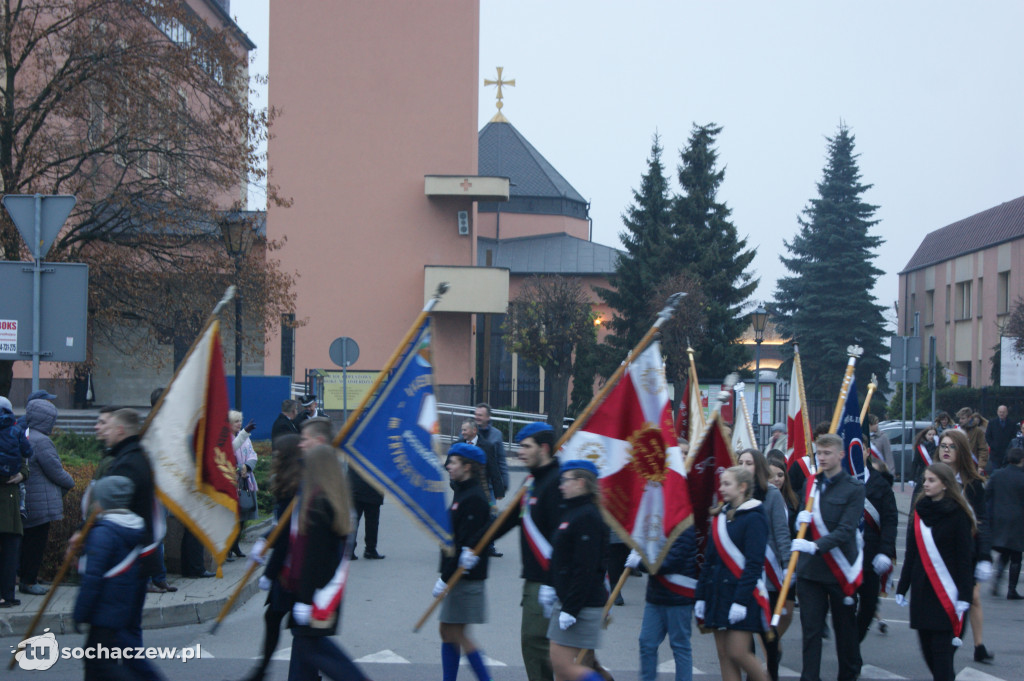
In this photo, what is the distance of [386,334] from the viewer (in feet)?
116

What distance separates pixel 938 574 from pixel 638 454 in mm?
2207

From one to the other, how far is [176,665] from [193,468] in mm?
1992

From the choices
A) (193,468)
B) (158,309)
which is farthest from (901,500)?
(193,468)

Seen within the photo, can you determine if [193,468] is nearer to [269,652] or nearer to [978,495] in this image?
[269,652]

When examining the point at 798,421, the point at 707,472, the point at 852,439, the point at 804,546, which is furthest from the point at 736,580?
the point at 852,439

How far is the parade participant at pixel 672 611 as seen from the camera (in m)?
6.01

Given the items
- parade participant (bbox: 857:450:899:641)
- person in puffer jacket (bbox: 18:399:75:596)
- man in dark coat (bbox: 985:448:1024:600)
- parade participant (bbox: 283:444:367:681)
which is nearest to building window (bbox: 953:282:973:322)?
man in dark coat (bbox: 985:448:1024:600)

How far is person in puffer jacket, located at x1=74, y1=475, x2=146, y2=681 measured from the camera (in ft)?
16.9

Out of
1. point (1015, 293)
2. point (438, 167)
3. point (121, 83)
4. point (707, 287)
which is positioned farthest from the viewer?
point (1015, 293)

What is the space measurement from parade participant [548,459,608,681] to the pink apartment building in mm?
46030

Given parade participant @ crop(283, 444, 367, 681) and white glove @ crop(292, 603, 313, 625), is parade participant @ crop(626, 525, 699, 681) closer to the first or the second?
parade participant @ crop(283, 444, 367, 681)

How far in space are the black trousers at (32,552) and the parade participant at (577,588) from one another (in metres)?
5.45

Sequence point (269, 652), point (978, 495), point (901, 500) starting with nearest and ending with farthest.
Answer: point (269, 652), point (978, 495), point (901, 500)

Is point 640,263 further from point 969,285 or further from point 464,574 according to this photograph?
point 464,574
